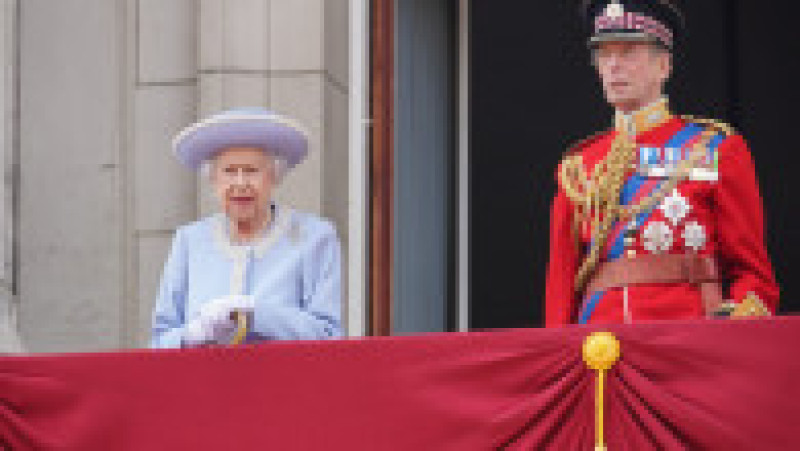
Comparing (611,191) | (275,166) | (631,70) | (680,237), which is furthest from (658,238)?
(275,166)

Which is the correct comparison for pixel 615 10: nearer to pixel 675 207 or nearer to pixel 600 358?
pixel 675 207

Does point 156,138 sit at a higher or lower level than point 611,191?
higher

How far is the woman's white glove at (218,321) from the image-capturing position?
794cm

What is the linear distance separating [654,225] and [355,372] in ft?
3.23

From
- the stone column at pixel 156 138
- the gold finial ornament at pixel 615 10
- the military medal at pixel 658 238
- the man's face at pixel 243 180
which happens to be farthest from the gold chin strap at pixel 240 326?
the stone column at pixel 156 138

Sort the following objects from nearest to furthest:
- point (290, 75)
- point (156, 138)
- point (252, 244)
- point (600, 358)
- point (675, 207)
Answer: point (600, 358) < point (675, 207) < point (252, 244) < point (290, 75) < point (156, 138)

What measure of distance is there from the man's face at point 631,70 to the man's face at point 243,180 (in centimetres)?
101

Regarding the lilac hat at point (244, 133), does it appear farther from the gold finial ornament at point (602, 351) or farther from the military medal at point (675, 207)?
the gold finial ornament at point (602, 351)

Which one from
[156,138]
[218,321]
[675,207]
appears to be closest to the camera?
[218,321]

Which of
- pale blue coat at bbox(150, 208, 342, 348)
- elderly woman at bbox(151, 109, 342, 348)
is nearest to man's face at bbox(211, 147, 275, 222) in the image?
elderly woman at bbox(151, 109, 342, 348)

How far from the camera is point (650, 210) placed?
809cm

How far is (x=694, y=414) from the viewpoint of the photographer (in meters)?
7.32

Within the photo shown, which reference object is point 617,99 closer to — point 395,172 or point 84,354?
point 84,354

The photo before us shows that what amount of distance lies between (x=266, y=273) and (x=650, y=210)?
3.69 ft
